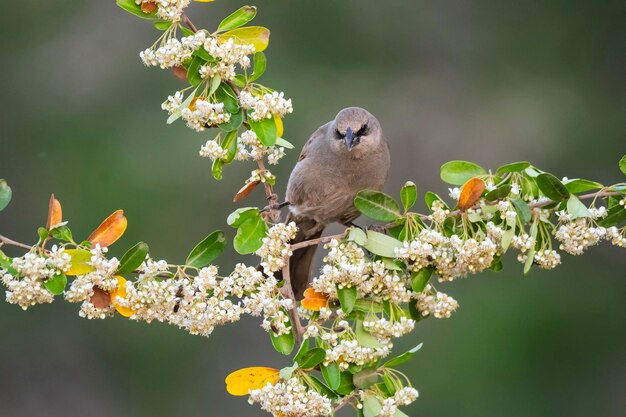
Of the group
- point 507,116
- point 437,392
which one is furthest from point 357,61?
point 437,392

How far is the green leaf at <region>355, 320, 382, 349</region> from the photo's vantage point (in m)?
2.90

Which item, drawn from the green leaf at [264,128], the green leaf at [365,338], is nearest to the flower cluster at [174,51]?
the green leaf at [264,128]

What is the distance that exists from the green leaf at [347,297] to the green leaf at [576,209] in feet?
2.11

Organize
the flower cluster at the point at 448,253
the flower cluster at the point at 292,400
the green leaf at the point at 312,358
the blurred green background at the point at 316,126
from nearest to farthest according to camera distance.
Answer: the flower cluster at the point at 292,400
the green leaf at the point at 312,358
the flower cluster at the point at 448,253
the blurred green background at the point at 316,126

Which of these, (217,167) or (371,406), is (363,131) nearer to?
(217,167)

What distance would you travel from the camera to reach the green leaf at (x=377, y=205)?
3139 mm

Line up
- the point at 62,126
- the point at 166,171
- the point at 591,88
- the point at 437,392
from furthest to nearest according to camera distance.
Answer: the point at 591,88 → the point at 62,126 → the point at 166,171 → the point at 437,392

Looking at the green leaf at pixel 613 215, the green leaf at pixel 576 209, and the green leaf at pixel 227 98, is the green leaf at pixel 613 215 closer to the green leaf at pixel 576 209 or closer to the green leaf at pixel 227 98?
the green leaf at pixel 576 209

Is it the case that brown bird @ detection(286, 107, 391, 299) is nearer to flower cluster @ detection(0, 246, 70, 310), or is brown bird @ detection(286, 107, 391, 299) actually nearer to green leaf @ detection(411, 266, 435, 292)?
green leaf @ detection(411, 266, 435, 292)

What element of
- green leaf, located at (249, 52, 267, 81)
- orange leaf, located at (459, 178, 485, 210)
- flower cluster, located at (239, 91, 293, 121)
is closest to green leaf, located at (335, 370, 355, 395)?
orange leaf, located at (459, 178, 485, 210)

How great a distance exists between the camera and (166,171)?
9.85 meters

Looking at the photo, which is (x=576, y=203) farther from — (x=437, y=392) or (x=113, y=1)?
(x=113, y=1)

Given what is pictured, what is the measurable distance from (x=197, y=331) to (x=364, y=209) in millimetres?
629

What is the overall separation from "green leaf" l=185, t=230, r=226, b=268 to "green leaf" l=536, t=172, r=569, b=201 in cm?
92
